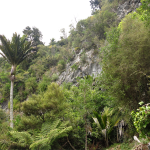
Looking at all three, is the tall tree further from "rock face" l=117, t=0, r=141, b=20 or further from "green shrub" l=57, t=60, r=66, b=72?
"rock face" l=117, t=0, r=141, b=20

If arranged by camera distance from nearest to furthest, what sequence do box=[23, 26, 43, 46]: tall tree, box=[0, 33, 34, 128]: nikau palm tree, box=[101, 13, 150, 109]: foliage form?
box=[101, 13, 150, 109]: foliage, box=[0, 33, 34, 128]: nikau palm tree, box=[23, 26, 43, 46]: tall tree

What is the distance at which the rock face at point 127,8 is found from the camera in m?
12.7

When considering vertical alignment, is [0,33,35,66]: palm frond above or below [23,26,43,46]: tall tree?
below

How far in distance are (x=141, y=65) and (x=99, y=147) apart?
4.09m

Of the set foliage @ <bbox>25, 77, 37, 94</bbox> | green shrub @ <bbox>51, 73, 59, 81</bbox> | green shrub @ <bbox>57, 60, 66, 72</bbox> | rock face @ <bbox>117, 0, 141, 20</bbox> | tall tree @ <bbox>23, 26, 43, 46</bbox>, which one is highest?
tall tree @ <bbox>23, 26, 43, 46</bbox>

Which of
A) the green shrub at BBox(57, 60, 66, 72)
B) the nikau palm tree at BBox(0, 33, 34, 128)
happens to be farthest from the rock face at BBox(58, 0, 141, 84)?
the nikau palm tree at BBox(0, 33, 34, 128)

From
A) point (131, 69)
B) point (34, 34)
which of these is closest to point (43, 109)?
point (131, 69)

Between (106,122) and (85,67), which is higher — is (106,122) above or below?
below

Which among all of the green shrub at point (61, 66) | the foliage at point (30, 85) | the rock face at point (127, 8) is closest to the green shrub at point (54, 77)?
the green shrub at point (61, 66)

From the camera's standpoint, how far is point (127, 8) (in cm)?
1356

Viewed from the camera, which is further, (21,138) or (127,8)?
(127,8)

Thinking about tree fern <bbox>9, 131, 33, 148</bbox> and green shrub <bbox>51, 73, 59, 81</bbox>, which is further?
green shrub <bbox>51, 73, 59, 81</bbox>

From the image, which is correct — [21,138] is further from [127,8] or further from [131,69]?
[127,8]

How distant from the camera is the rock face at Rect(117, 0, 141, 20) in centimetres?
1272
